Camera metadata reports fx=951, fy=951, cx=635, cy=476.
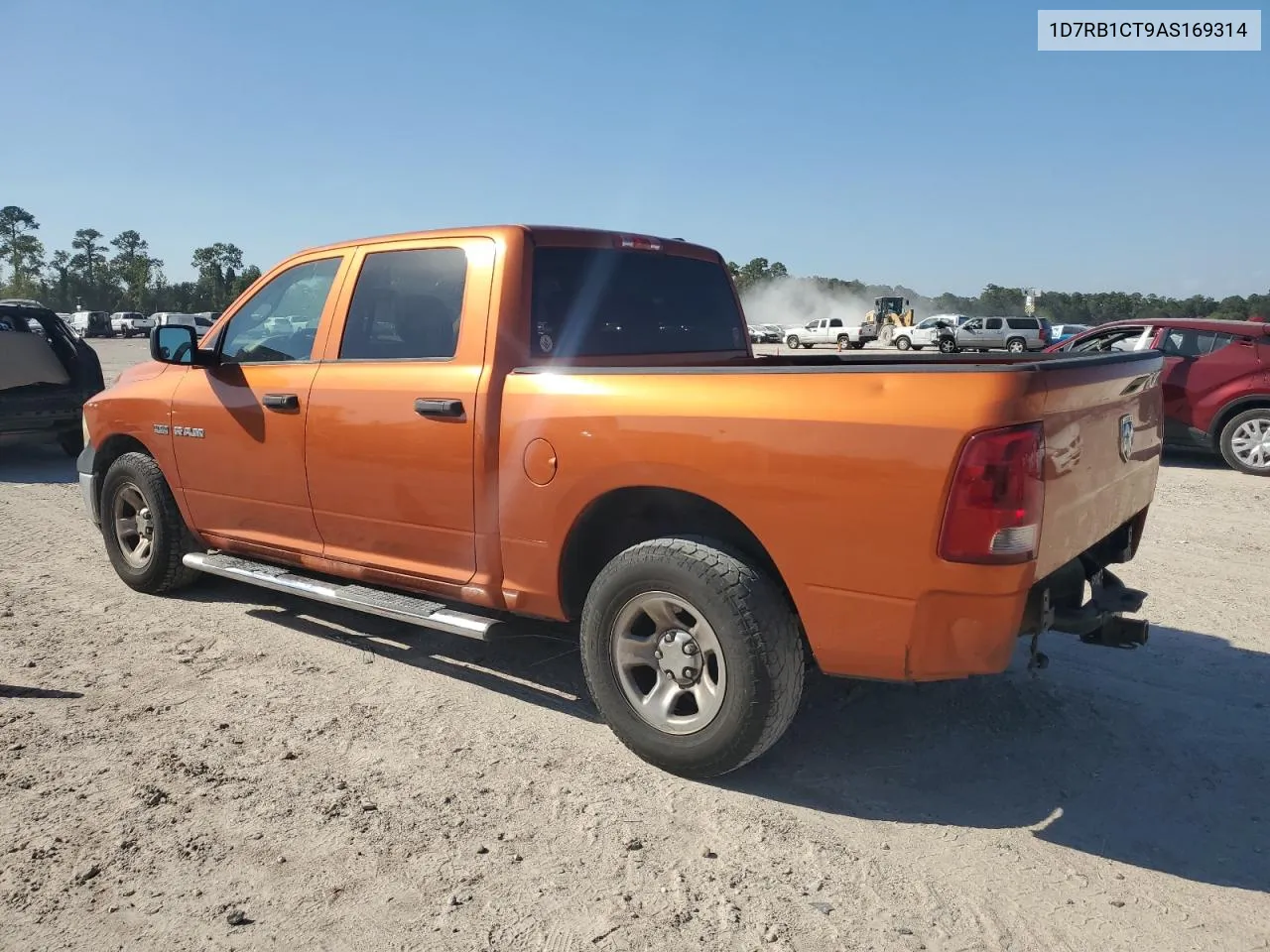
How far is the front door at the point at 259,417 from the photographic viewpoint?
15.0ft

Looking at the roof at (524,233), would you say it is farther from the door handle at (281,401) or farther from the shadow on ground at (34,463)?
the shadow on ground at (34,463)

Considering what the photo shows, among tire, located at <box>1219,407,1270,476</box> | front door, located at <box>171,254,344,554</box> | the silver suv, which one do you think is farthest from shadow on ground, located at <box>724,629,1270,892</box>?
the silver suv

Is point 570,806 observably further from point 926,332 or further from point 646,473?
point 926,332

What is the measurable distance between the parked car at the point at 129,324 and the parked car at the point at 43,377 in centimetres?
6169

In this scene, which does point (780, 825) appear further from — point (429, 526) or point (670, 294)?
point (670, 294)

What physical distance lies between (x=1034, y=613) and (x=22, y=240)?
130m

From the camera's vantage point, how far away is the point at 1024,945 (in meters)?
2.47

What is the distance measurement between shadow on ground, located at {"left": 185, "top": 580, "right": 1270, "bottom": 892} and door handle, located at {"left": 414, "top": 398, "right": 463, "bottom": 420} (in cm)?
127

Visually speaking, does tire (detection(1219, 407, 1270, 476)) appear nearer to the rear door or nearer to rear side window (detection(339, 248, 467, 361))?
the rear door

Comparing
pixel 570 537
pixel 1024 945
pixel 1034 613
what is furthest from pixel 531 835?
pixel 1034 613

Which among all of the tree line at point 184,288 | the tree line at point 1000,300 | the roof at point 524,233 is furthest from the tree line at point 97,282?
the roof at point 524,233

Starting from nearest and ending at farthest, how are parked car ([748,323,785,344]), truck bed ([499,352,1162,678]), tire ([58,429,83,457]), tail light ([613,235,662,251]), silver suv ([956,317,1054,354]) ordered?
truck bed ([499,352,1162,678])
tail light ([613,235,662,251])
tire ([58,429,83,457])
silver suv ([956,317,1054,354])
parked car ([748,323,785,344])

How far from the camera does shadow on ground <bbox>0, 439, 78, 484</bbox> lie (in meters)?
10.1

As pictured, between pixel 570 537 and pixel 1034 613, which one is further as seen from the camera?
pixel 570 537
